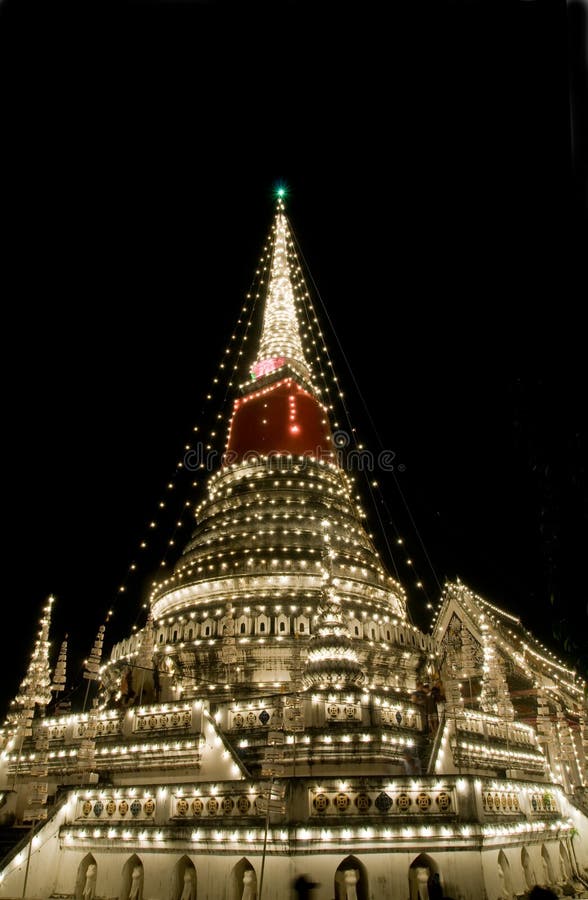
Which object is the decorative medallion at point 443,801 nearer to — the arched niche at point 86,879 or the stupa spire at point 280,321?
the arched niche at point 86,879

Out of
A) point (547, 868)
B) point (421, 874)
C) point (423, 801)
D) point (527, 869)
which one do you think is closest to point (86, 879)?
point (421, 874)

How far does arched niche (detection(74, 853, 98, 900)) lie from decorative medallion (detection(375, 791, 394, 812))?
6038 mm

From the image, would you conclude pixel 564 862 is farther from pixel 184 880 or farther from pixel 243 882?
pixel 184 880

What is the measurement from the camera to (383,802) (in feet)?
33.3

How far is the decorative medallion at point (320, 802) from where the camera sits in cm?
995

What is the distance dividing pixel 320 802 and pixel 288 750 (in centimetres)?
193

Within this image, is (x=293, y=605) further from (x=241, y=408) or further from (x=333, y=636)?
(x=241, y=408)

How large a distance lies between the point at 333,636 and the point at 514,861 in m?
5.42

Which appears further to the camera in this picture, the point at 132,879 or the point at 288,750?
the point at 288,750

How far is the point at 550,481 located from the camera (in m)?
7.54

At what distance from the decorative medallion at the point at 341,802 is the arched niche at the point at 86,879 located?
542cm

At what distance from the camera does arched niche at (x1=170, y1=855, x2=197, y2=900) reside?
10107 mm

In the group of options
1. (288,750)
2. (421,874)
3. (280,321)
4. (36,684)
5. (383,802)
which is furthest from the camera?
(280,321)

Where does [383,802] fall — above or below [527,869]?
above
